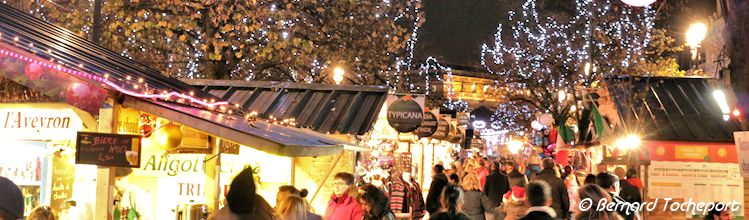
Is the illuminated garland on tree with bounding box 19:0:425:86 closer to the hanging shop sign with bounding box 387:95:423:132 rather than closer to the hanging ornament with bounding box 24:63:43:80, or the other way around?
the hanging shop sign with bounding box 387:95:423:132

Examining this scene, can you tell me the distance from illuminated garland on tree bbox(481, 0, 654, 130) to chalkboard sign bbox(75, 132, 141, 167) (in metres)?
26.1

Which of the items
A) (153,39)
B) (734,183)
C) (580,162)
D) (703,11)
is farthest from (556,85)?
(153,39)

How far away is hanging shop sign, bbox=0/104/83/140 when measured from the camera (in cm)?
927

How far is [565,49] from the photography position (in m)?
40.2

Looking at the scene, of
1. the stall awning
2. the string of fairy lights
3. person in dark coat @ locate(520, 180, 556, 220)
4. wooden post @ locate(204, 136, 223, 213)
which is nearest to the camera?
person in dark coat @ locate(520, 180, 556, 220)

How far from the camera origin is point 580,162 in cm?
2834

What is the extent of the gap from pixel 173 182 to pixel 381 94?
6470mm

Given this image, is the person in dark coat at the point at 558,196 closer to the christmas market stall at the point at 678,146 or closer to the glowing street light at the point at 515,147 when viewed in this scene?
the christmas market stall at the point at 678,146

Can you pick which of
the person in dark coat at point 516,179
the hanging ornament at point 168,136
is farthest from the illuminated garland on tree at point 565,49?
the hanging ornament at point 168,136

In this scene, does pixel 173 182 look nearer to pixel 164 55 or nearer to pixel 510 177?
pixel 510 177

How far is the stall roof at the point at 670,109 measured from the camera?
19.4 metres

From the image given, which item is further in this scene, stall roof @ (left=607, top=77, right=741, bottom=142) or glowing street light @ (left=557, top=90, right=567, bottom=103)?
glowing street light @ (left=557, top=90, right=567, bottom=103)

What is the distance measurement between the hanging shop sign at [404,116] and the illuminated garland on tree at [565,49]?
48.4 feet

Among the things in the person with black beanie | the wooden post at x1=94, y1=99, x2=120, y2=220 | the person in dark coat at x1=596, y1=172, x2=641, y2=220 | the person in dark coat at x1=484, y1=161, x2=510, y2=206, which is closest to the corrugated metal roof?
the wooden post at x1=94, y1=99, x2=120, y2=220
